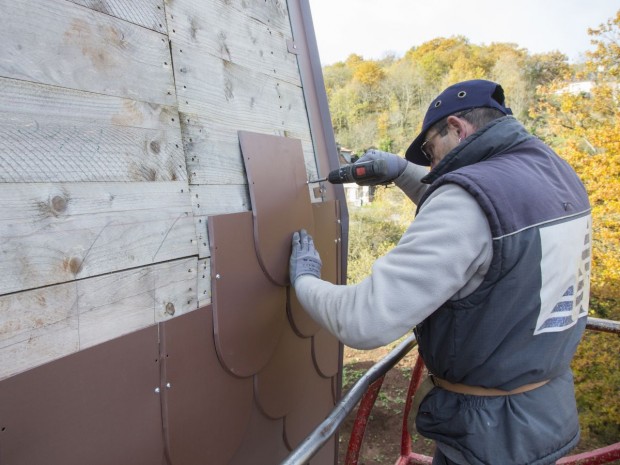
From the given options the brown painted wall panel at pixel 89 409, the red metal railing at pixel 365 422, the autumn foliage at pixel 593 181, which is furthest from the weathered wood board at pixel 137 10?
the autumn foliage at pixel 593 181

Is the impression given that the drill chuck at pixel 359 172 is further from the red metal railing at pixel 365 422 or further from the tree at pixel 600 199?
the tree at pixel 600 199

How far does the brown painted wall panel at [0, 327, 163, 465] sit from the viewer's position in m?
1.02

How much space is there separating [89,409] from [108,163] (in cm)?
70

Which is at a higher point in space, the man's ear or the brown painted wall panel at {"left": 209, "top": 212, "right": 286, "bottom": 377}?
the man's ear

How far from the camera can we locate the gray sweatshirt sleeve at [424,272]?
1.25 meters

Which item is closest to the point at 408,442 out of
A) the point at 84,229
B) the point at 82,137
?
the point at 84,229

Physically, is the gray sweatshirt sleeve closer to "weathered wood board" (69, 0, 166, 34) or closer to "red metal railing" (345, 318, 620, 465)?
"red metal railing" (345, 318, 620, 465)

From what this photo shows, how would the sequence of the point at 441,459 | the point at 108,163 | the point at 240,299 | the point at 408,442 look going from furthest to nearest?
the point at 408,442 < the point at 240,299 < the point at 441,459 < the point at 108,163

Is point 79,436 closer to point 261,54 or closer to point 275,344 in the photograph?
point 275,344

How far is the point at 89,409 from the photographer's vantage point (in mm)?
1175

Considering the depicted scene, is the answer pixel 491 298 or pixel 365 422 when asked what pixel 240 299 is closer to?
pixel 365 422

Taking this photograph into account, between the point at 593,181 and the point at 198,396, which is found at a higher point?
the point at 593,181

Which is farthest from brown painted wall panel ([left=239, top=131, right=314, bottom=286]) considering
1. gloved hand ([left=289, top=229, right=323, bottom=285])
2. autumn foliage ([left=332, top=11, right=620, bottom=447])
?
autumn foliage ([left=332, top=11, right=620, bottom=447])

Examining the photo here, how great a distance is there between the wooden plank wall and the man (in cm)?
62
